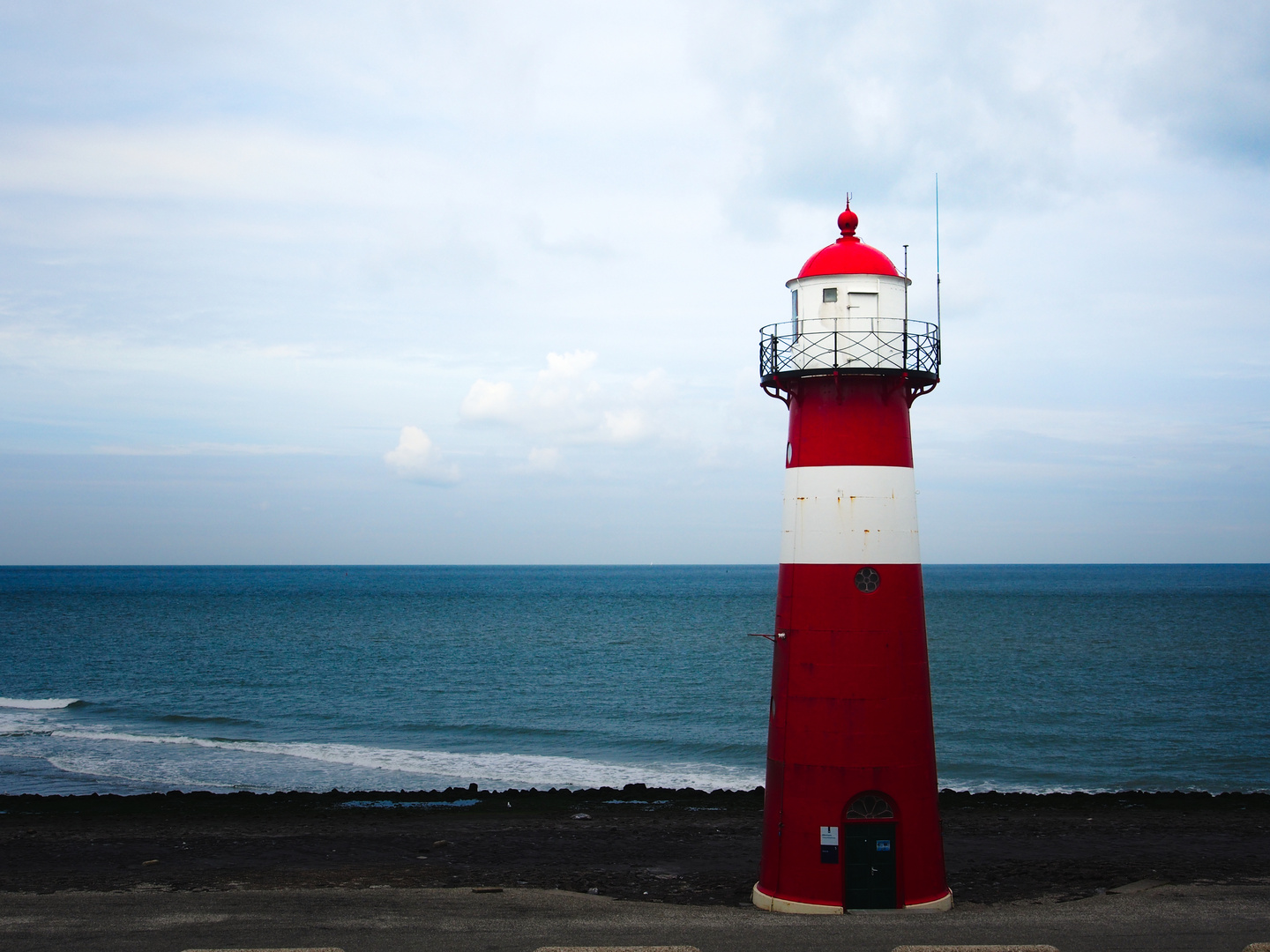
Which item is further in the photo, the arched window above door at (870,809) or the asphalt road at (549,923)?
the arched window above door at (870,809)

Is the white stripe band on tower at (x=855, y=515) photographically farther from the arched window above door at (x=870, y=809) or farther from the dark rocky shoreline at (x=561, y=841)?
the dark rocky shoreline at (x=561, y=841)

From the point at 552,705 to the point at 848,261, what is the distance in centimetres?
3207

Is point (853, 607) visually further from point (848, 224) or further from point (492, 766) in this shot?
point (492, 766)

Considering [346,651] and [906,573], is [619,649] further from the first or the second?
[906,573]

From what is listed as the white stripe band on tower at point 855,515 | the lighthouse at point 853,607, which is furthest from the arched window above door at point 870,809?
the white stripe band on tower at point 855,515

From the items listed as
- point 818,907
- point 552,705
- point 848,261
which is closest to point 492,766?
point 552,705

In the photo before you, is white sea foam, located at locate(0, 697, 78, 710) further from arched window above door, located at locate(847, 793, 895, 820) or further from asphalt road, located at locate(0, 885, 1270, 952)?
arched window above door, located at locate(847, 793, 895, 820)

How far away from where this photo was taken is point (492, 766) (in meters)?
30.4

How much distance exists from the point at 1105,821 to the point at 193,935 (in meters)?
18.3

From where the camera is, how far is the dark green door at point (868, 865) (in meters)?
12.3

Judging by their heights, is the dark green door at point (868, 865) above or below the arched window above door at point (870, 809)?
below

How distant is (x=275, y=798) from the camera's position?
2484 centimetres

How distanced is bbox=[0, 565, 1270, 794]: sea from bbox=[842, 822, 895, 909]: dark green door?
6091mm

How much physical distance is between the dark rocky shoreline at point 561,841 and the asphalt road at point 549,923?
189 centimetres
